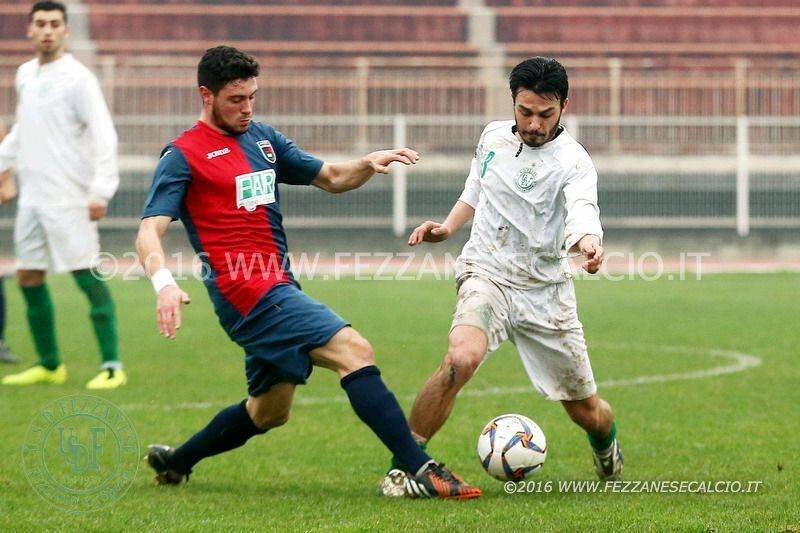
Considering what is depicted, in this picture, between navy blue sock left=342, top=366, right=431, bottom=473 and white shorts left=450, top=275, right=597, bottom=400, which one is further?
white shorts left=450, top=275, right=597, bottom=400

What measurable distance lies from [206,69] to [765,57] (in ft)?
88.8

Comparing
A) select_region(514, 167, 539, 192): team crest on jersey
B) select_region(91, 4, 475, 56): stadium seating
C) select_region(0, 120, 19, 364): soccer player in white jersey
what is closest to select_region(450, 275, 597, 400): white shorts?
select_region(514, 167, 539, 192): team crest on jersey

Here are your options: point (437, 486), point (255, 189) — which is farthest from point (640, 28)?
point (437, 486)

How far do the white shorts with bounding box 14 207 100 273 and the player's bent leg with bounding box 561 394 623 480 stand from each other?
170 inches

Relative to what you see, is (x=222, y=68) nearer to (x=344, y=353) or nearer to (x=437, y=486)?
(x=344, y=353)

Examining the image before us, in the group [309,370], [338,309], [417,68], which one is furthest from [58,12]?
[417,68]

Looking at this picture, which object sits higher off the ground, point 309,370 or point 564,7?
point 564,7

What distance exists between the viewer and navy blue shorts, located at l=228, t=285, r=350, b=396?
5348mm

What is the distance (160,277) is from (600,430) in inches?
80.0

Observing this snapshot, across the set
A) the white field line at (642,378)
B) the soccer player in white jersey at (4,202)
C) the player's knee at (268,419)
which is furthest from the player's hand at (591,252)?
the soccer player in white jersey at (4,202)

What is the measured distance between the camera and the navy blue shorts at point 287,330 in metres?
5.35

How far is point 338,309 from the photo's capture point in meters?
15.1

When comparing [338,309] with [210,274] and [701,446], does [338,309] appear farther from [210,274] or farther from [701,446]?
[210,274]

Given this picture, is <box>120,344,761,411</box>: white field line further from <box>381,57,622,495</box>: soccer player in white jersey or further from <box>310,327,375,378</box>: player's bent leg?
<box>310,327,375,378</box>: player's bent leg
